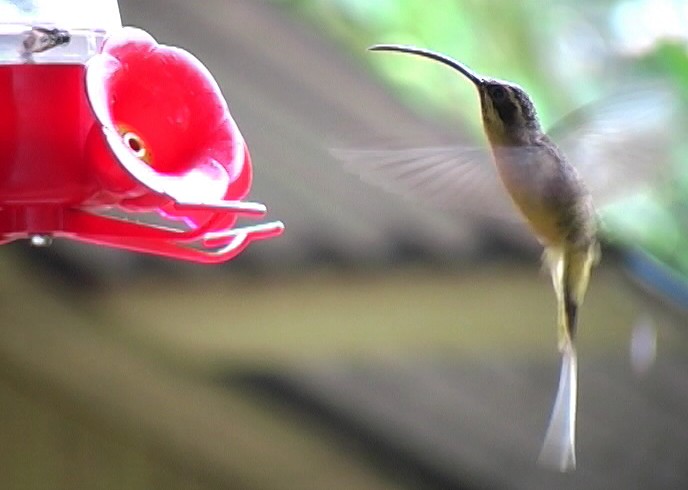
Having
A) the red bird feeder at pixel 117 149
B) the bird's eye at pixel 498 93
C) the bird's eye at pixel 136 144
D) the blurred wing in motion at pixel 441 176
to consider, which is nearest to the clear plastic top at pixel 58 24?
the red bird feeder at pixel 117 149

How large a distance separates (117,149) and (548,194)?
30.4 inches

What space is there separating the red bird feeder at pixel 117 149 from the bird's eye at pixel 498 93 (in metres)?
0.38

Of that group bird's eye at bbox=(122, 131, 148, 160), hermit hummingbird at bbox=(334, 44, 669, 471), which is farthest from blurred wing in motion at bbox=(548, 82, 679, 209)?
bird's eye at bbox=(122, 131, 148, 160)

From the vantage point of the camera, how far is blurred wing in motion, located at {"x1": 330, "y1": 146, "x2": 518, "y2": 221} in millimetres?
1890

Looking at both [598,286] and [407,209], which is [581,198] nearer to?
[407,209]

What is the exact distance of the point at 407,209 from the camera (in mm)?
3432

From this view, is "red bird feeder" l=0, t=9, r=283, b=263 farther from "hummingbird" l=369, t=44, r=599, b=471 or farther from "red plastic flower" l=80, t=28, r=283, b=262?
"hummingbird" l=369, t=44, r=599, b=471

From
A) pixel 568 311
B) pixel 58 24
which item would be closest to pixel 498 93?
pixel 568 311

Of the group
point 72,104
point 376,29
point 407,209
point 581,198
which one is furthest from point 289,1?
point 72,104

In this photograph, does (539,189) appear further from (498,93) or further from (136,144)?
(136,144)

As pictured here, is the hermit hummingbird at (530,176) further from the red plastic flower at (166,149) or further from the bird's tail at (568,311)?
the red plastic flower at (166,149)

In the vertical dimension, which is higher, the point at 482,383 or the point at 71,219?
the point at 71,219

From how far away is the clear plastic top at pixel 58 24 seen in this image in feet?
6.00

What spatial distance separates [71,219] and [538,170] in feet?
2.31
